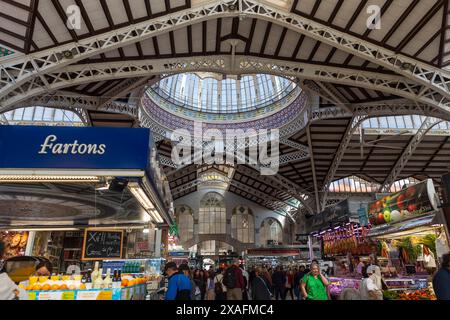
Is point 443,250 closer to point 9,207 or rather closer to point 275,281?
point 275,281

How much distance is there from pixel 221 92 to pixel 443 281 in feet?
83.9

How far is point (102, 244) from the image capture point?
6.93 meters

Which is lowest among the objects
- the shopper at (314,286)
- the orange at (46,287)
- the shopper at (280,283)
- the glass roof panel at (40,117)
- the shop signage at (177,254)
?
the shopper at (280,283)

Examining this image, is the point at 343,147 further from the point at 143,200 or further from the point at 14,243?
the point at 14,243

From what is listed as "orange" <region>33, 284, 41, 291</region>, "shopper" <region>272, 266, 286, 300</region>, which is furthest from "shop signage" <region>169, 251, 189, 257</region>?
"orange" <region>33, 284, 41, 291</region>

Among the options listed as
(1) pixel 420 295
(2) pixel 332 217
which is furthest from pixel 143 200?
(2) pixel 332 217

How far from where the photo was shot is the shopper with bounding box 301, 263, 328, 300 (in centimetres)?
463

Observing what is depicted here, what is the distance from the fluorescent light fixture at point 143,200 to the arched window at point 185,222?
2862cm

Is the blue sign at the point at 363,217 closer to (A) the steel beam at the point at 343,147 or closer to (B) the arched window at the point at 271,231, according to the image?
(A) the steel beam at the point at 343,147

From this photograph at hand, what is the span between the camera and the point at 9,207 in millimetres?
6227

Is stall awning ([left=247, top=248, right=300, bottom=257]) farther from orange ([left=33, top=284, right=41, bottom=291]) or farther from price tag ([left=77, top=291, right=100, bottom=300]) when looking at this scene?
orange ([left=33, top=284, right=41, bottom=291])

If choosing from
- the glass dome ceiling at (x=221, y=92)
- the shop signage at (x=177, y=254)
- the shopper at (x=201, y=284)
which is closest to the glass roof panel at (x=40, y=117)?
the glass dome ceiling at (x=221, y=92)

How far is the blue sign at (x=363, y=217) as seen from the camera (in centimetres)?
1097

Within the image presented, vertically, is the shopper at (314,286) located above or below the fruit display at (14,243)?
below
